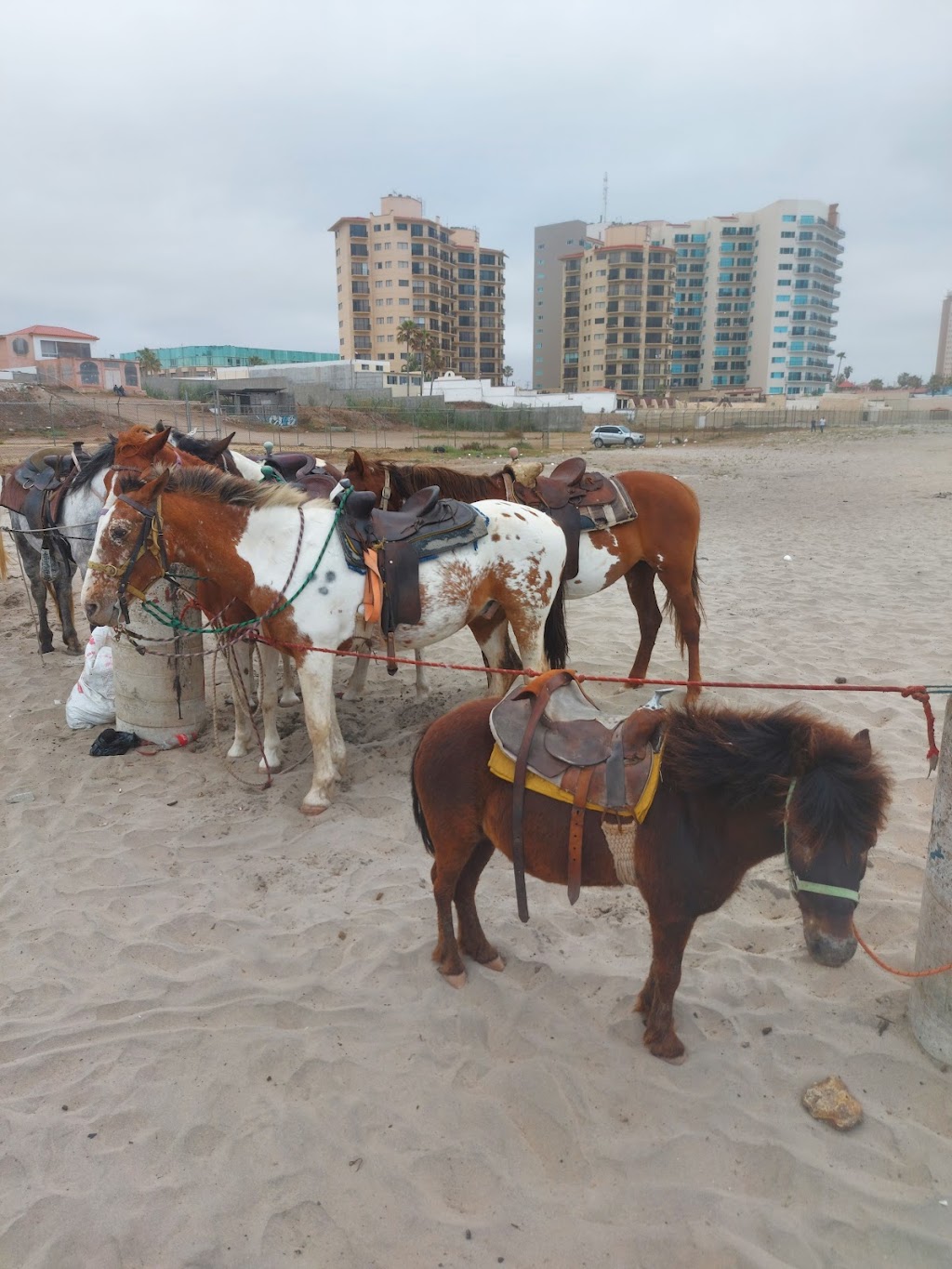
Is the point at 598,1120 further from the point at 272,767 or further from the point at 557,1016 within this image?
the point at 272,767

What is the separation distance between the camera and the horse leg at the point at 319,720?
410 cm

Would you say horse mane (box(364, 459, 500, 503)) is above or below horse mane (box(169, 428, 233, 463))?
below

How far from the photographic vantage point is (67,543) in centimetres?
653

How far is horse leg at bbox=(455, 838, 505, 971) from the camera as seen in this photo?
114 inches

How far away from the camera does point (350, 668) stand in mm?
6645

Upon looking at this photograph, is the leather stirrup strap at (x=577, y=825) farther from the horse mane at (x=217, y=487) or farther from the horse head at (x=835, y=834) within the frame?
the horse mane at (x=217, y=487)

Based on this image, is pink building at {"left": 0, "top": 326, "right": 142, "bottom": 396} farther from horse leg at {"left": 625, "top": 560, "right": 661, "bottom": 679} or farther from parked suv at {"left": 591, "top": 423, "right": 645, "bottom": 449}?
horse leg at {"left": 625, "top": 560, "right": 661, "bottom": 679}

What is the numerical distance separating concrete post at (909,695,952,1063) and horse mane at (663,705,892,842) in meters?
0.56

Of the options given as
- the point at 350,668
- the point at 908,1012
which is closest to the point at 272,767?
the point at 350,668

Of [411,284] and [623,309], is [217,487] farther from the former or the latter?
[623,309]

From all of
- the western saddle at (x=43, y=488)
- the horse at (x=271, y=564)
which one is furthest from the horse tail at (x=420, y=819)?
the western saddle at (x=43, y=488)

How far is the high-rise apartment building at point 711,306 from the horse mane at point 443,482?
86731 millimetres

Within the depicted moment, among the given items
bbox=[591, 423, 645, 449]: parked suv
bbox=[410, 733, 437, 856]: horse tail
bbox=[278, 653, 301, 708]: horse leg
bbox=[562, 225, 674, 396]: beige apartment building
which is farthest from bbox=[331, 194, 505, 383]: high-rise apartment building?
bbox=[410, 733, 437, 856]: horse tail

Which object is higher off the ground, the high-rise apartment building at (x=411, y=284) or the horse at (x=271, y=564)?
the high-rise apartment building at (x=411, y=284)
